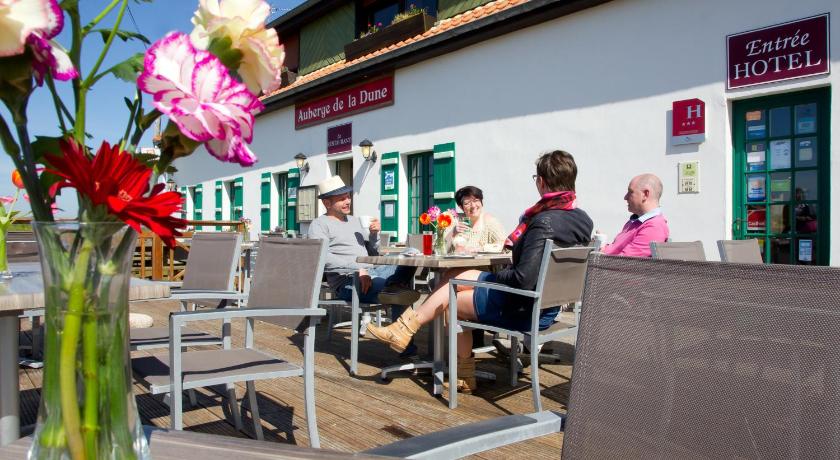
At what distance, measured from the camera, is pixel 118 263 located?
2.21 ft

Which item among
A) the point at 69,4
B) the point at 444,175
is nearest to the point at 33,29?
the point at 69,4

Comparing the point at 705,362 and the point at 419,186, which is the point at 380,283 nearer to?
the point at 705,362

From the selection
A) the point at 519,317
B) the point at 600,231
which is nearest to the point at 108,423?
the point at 519,317

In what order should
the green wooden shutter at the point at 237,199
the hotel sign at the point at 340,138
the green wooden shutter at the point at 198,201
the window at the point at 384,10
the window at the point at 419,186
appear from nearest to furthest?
1. the window at the point at 419,186
2. the window at the point at 384,10
3. the hotel sign at the point at 340,138
4. the green wooden shutter at the point at 237,199
5. the green wooden shutter at the point at 198,201

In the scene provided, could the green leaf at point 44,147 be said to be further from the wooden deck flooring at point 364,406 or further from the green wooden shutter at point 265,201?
the green wooden shutter at point 265,201

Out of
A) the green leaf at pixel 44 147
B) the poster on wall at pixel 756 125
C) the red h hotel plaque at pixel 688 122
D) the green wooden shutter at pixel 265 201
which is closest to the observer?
the green leaf at pixel 44 147

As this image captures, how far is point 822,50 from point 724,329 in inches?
196

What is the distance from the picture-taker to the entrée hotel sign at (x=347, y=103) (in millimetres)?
9398

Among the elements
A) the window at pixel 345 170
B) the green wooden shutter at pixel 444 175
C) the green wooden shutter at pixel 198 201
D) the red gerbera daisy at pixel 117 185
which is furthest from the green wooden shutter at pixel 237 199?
the red gerbera daisy at pixel 117 185

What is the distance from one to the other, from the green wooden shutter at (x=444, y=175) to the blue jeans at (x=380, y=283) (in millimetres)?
3619

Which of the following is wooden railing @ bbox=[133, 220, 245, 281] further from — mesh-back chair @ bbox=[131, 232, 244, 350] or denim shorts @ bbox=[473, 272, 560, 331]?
denim shorts @ bbox=[473, 272, 560, 331]

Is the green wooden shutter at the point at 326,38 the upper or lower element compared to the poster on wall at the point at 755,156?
upper

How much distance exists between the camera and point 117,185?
612mm

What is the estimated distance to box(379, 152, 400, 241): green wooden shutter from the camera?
9.12 meters
